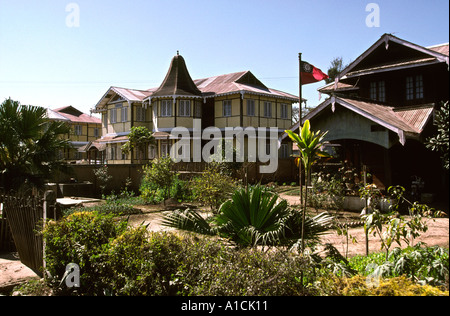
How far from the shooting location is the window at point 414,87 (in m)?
17.6

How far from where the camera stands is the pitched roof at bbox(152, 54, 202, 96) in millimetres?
33256

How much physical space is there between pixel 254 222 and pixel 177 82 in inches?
1147

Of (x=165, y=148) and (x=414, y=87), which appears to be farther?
(x=165, y=148)

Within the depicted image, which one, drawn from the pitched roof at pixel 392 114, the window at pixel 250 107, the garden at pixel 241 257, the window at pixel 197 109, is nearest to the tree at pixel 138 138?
the window at pixel 197 109

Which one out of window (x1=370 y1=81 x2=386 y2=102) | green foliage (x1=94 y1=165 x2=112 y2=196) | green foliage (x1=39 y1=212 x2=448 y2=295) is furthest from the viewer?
green foliage (x1=94 y1=165 x2=112 y2=196)

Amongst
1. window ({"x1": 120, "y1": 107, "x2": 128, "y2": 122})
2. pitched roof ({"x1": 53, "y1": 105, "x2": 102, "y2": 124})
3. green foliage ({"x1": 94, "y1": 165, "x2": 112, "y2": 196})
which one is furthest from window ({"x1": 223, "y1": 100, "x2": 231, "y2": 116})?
pitched roof ({"x1": 53, "y1": 105, "x2": 102, "y2": 124})

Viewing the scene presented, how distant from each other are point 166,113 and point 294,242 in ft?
94.0

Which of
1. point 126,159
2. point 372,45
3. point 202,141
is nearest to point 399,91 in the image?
point 372,45

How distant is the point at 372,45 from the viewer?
18562 mm

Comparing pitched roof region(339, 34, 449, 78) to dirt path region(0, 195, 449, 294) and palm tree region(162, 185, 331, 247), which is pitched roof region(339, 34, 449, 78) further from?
palm tree region(162, 185, 331, 247)

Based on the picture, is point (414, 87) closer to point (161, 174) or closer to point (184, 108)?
point (161, 174)

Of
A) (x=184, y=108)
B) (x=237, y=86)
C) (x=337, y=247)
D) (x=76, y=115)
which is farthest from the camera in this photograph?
(x=76, y=115)

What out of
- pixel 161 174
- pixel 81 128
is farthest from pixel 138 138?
pixel 81 128

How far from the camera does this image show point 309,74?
20.3 metres
